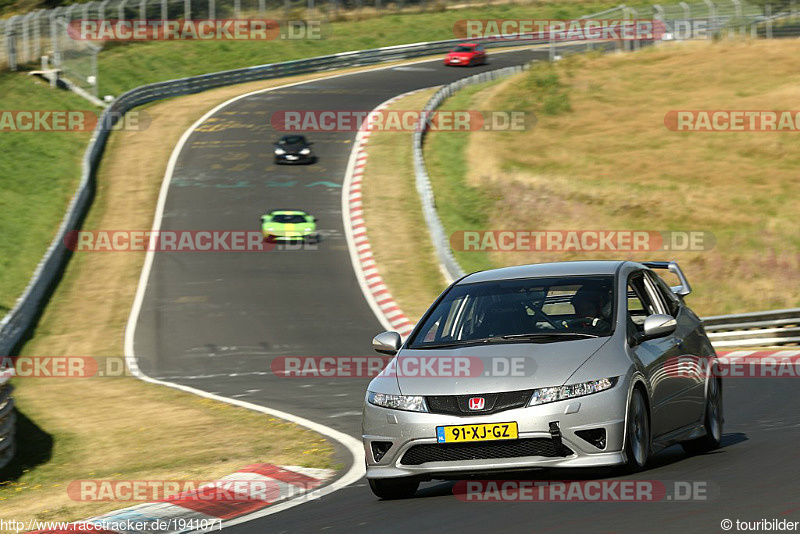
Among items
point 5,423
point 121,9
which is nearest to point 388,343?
point 5,423

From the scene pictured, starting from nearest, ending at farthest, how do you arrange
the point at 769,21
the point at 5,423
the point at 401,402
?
1. the point at 401,402
2. the point at 5,423
3. the point at 769,21

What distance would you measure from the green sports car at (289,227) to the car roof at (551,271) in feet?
74.4

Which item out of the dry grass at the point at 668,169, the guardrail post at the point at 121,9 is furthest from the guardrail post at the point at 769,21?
the guardrail post at the point at 121,9

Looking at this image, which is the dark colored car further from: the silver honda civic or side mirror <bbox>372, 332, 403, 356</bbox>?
side mirror <bbox>372, 332, 403, 356</bbox>

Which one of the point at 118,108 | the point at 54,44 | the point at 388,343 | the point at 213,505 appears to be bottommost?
the point at 213,505

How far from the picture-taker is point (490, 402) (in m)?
8.05

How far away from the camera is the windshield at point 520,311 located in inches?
350

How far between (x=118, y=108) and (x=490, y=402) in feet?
137

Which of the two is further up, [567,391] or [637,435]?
[567,391]

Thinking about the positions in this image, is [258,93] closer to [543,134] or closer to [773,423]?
[543,134]

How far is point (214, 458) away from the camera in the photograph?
12.9 metres

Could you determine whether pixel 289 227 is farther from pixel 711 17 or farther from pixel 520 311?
pixel 711 17

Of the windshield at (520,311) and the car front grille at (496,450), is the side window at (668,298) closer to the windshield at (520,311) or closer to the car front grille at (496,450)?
the windshield at (520,311)

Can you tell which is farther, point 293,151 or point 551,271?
point 293,151
